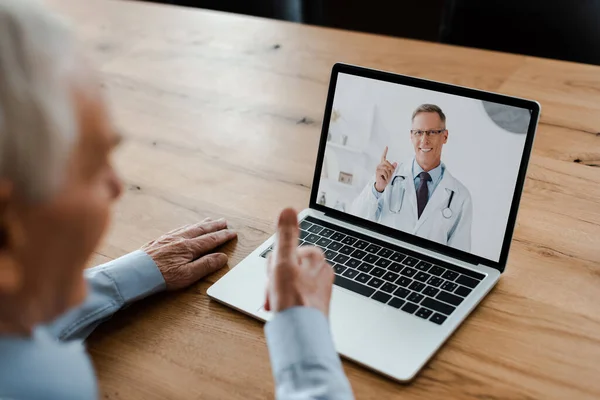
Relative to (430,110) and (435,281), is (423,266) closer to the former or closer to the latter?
(435,281)

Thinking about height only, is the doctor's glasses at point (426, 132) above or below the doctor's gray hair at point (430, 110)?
below

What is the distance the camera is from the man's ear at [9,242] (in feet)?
1.58

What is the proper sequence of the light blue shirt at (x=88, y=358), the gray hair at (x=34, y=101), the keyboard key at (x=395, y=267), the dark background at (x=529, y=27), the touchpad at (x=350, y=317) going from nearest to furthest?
the gray hair at (x=34, y=101) < the light blue shirt at (x=88, y=358) < the touchpad at (x=350, y=317) < the keyboard key at (x=395, y=267) < the dark background at (x=529, y=27)

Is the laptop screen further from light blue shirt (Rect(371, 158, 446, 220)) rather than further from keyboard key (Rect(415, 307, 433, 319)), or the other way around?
keyboard key (Rect(415, 307, 433, 319))

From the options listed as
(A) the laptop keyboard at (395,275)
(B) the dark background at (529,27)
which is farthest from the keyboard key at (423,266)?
(B) the dark background at (529,27)

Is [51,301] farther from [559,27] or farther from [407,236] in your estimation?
[559,27]

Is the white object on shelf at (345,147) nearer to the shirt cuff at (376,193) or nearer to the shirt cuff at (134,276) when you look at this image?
the shirt cuff at (376,193)

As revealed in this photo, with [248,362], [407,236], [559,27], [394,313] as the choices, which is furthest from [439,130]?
[559,27]

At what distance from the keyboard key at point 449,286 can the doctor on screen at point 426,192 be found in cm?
6

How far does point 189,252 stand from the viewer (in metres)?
1.00

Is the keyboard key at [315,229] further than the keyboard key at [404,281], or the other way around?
the keyboard key at [315,229]

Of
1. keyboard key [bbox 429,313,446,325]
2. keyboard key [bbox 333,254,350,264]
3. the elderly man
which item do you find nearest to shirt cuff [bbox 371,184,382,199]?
keyboard key [bbox 333,254,350,264]

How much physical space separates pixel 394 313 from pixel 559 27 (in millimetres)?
1294

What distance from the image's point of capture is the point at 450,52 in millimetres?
1604
